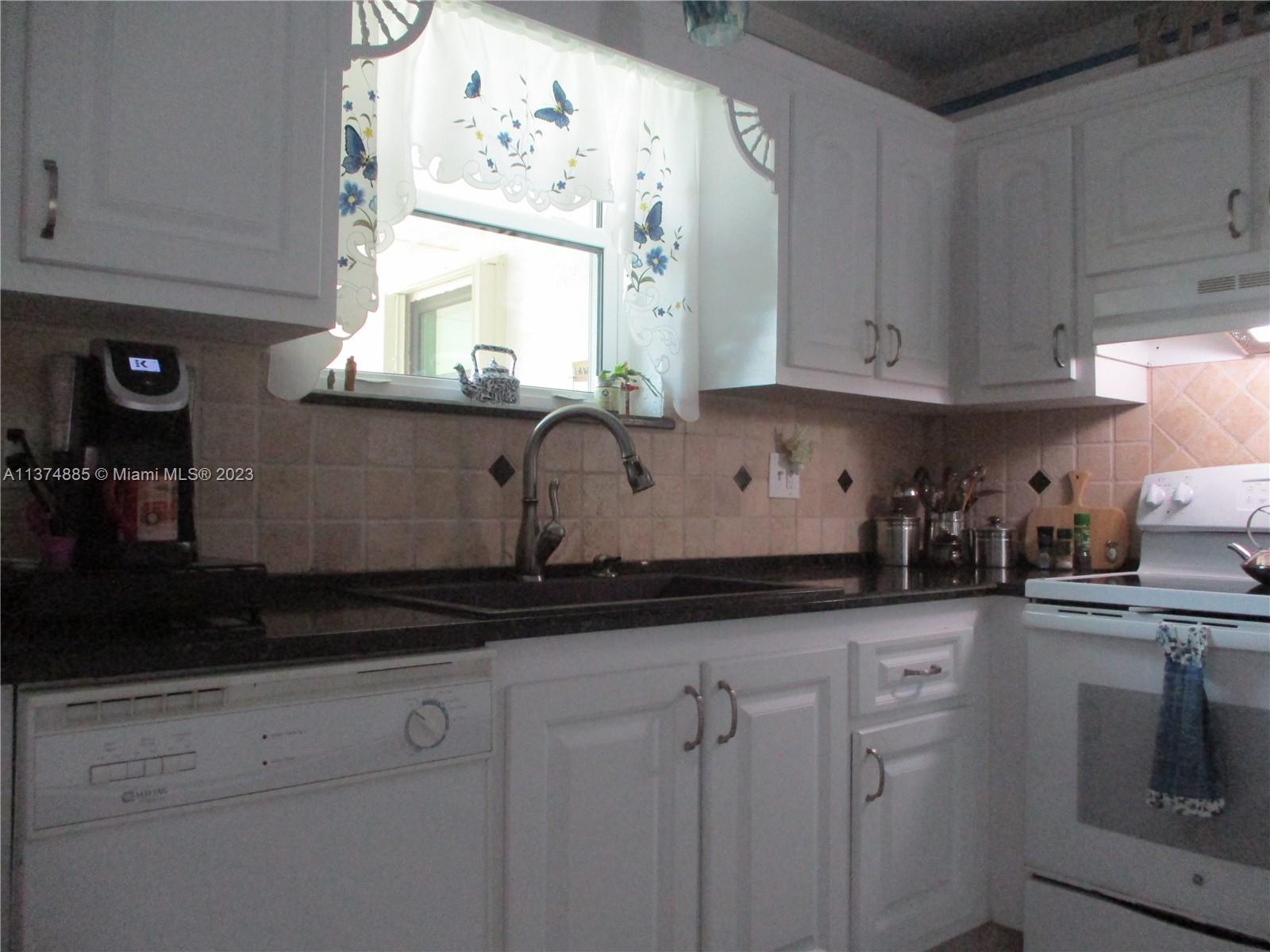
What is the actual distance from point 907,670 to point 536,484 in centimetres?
89

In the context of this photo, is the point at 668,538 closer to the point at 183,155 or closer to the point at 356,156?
the point at 356,156

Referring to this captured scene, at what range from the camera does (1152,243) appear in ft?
7.63

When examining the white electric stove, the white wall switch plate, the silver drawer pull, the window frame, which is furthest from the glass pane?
the white electric stove

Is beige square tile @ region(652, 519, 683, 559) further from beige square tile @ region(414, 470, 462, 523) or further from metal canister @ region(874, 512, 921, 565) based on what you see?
metal canister @ region(874, 512, 921, 565)

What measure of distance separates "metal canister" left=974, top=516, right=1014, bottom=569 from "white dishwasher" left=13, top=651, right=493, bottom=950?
1798 mm

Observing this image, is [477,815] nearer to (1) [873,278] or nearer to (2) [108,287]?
(2) [108,287]

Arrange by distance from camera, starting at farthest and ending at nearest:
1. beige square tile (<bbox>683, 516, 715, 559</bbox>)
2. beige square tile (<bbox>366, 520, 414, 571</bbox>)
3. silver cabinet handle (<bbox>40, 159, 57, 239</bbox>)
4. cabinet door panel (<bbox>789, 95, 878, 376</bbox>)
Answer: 1. beige square tile (<bbox>683, 516, 715, 559</bbox>)
2. cabinet door panel (<bbox>789, 95, 878, 376</bbox>)
3. beige square tile (<bbox>366, 520, 414, 571</bbox>)
4. silver cabinet handle (<bbox>40, 159, 57, 239</bbox>)

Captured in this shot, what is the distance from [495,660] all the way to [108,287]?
0.76 metres

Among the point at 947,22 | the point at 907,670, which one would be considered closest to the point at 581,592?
the point at 907,670

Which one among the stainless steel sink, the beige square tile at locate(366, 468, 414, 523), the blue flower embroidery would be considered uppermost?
the blue flower embroidery

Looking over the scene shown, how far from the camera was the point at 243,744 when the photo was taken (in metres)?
1.16

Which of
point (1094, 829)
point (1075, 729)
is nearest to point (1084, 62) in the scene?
point (1075, 729)

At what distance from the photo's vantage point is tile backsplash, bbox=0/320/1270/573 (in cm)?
173

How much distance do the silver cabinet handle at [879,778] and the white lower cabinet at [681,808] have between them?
7cm
